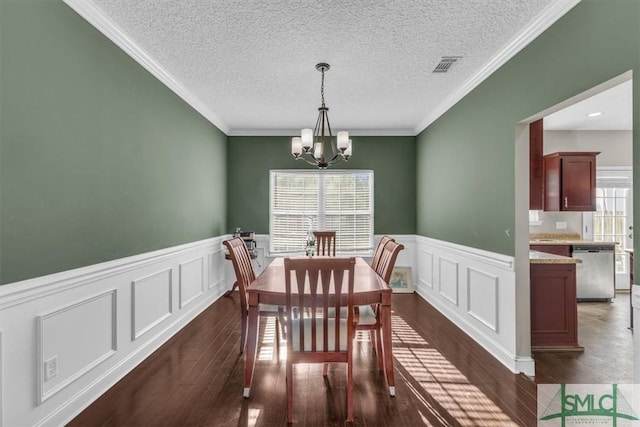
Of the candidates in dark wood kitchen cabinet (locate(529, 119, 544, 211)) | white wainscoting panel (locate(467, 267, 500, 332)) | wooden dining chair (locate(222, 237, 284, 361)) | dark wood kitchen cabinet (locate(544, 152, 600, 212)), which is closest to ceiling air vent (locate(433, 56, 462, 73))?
dark wood kitchen cabinet (locate(529, 119, 544, 211))

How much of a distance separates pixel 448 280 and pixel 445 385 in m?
1.86

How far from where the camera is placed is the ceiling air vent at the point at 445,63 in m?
2.97

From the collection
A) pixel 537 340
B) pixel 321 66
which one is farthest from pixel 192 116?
pixel 537 340

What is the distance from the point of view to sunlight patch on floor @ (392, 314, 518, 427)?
2.11 meters

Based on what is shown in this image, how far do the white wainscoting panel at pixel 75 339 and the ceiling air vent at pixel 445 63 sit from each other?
3381 mm

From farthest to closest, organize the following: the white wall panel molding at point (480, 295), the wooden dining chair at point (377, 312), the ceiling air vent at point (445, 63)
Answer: the ceiling air vent at point (445, 63) → the white wall panel molding at point (480, 295) → the wooden dining chair at point (377, 312)

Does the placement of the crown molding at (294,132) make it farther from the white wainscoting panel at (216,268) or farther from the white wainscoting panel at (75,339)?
the white wainscoting panel at (75,339)

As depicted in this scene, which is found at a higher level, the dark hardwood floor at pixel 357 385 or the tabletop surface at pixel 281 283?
the tabletop surface at pixel 281 283

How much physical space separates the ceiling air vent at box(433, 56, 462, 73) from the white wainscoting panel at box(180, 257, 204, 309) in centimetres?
339

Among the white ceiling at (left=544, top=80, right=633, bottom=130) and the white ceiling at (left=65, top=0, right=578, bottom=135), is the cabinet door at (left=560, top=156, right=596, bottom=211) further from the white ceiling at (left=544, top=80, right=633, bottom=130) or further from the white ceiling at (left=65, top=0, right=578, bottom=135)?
the white ceiling at (left=65, top=0, right=578, bottom=135)

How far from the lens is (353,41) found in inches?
105

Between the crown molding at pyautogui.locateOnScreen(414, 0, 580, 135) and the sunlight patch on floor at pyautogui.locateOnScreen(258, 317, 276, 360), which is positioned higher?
the crown molding at pyautogui.locateOnScreen(414, 0, 580, 135)

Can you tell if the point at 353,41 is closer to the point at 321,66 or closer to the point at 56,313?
the point at 321,66

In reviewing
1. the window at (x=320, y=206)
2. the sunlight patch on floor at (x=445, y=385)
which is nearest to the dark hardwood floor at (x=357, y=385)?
the sunlight patch on floor at (x=445, y=385)
